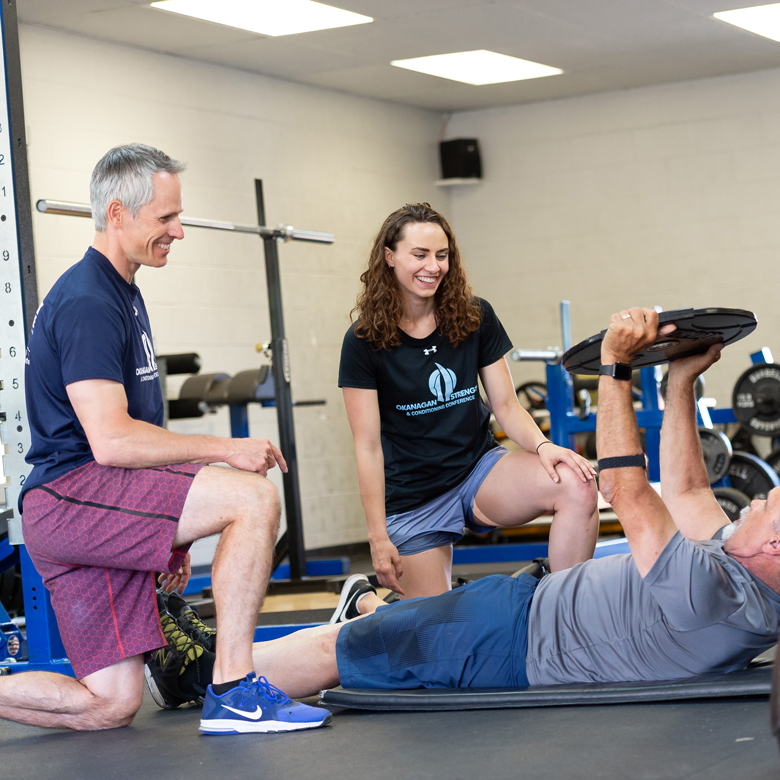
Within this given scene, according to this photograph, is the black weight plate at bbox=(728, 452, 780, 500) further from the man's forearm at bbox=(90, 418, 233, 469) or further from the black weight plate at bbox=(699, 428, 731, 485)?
the man's forearm at bbox=(90, 418, 233, 469)

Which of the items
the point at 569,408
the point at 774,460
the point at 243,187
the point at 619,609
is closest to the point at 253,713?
the point at 619,609

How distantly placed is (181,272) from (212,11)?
1.36 m

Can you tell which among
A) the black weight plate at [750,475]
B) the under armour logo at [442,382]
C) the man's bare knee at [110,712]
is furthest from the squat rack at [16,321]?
the black weight plate at [750,475]

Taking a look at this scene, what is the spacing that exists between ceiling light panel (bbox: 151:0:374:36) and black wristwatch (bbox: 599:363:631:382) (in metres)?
3.81

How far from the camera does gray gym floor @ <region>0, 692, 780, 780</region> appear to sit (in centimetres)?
180

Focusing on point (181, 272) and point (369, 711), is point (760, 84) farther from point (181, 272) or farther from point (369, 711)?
point (369, 711)

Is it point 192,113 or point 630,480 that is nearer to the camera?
point 630,480

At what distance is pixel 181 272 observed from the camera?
19.7 ft

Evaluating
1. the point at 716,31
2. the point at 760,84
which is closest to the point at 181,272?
the point at 716,31

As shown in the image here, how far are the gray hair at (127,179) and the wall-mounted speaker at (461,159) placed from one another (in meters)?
5.58

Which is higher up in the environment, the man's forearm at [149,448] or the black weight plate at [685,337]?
the black weight plate at [685,337]

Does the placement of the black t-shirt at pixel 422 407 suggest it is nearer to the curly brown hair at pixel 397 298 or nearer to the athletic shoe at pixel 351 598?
the curly brown hair at pixel 397 298

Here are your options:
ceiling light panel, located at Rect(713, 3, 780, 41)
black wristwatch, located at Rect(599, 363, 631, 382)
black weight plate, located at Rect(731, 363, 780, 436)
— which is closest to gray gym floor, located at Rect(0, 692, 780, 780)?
black wristwatch, located at Rect(599, 363, 631, 382)

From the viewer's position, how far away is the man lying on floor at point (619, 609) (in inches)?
81.9
